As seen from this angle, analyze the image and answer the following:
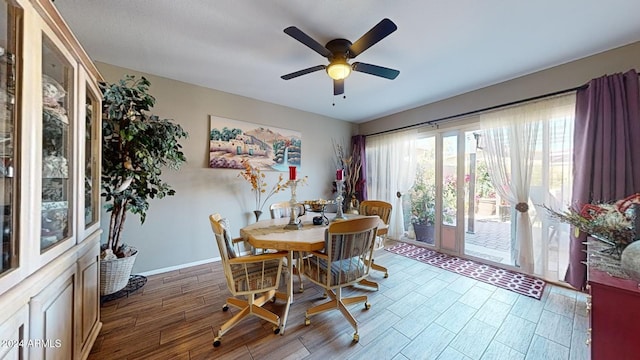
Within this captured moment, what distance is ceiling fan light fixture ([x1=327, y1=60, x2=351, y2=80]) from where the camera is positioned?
6.52 feet

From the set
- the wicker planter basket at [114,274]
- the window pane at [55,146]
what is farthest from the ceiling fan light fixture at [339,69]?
the wicker planter basket at [114,274]

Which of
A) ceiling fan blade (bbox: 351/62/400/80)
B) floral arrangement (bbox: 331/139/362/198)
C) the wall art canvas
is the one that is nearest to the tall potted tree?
the wall art canvas

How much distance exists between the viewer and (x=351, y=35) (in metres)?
1.98

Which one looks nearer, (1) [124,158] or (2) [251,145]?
(1) [124,158]

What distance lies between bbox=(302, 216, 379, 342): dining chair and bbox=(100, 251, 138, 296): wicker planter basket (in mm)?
1818

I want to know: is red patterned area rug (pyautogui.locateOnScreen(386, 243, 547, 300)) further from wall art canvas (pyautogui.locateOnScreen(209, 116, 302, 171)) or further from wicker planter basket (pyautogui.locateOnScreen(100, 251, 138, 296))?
wicker planter basket (pyautogui.locateOnScreen(100, 251, 138, 296))

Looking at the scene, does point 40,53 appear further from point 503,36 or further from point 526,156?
point 526,156

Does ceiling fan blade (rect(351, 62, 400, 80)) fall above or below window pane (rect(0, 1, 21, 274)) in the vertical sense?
above

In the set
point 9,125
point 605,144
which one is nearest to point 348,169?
point 605,144

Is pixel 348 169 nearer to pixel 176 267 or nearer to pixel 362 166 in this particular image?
pixel 362 166

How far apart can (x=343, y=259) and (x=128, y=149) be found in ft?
7.79

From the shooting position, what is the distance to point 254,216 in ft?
11.8

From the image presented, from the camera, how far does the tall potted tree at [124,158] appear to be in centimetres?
210

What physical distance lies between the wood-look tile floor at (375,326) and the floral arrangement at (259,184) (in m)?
1.44
